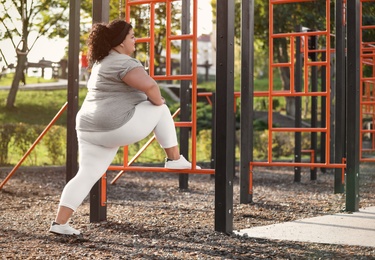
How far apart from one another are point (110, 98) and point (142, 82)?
0.27 m

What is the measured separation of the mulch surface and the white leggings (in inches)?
13.5

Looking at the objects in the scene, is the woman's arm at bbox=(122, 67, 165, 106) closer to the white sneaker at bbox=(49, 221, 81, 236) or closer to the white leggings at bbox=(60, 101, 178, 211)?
the white leggings at bbox=(60, 101, 178, 211)

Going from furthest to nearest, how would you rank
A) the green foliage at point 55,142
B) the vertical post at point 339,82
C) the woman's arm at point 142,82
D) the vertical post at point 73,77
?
the green foliage at point 55,142, the vertical post at point 339,82, the vertical post at point 73,77, the woman's arm at point 142,82

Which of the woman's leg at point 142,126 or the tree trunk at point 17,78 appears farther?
the tree trunk at point 17,78

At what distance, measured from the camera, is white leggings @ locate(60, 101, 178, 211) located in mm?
4590

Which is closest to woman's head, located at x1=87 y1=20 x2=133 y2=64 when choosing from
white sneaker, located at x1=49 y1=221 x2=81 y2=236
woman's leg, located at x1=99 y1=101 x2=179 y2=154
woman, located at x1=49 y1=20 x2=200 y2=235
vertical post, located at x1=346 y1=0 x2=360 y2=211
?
woman, located at x1=49 y1=20 x2=200 y2=235

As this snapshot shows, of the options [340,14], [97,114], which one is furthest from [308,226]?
[340,14]

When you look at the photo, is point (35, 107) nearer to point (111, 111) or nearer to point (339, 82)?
point (339, 82)

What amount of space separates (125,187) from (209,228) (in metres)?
4.04

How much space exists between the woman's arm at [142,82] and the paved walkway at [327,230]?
1.21 metres

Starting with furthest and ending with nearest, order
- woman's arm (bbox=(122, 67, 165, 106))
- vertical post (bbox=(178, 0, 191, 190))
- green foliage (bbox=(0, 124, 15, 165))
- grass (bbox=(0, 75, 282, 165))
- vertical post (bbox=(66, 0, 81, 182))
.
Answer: grass (bbox=(0, 75, 282, 165)) < green foliage (bbox=(0, 124, 15, 165)) < vertical post (bbox=(178, 0, 191, 190)) < vertical post (bbox=(66, 0, 81, 182)) < woman's arm (bbox=(122, 67, 165, 106))

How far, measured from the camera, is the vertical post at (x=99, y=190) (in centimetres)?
543

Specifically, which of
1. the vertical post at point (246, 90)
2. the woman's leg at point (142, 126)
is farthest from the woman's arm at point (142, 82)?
the vertical post at point (246, 90)

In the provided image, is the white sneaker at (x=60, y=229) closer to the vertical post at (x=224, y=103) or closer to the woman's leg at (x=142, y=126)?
the woman's leg at (x=142, y=126)
